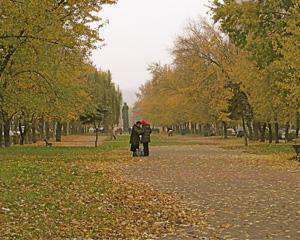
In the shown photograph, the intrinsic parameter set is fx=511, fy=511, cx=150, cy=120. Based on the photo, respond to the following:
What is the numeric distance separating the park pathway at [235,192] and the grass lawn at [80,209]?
2.38 feet

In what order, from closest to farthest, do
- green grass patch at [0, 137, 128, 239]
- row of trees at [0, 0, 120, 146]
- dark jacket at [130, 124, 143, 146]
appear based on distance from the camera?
green grass patch at [0, 137, 128, 239], row of trees at [0, 0, 120, 146], dark jacket at [130, 124, 143, 146]

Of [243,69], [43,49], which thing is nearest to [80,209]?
[43,49]

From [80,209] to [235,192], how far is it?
478 centimetres

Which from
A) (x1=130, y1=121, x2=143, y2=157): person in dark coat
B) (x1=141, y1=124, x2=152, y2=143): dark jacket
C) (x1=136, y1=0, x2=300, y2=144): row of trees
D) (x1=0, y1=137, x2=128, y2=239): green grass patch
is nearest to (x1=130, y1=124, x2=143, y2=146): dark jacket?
(x1=130, y1=121, x2=143, y2=157): person in dark coat

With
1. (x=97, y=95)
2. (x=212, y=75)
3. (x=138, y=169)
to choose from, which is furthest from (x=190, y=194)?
(x=97, y=95)

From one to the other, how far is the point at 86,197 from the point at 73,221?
8.44 ft

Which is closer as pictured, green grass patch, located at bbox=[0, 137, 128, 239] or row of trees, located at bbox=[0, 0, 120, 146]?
green grass patch, located at bbox=[0, 137, 128, 239]

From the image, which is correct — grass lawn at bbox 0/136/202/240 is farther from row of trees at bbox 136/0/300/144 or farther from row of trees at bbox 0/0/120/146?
row of trees at bbox 136/0/300/144

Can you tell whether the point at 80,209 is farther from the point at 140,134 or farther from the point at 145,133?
the point at 140,134

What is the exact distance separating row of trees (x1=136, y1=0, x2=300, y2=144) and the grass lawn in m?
14.7

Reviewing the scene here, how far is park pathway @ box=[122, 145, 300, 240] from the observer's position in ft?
28.8

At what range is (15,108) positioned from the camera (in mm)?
29406

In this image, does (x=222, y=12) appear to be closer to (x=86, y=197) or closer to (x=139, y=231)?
(x=86, y=197)

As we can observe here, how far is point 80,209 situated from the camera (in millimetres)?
10031
